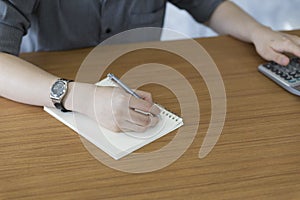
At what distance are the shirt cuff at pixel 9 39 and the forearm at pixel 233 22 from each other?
2.05 ft

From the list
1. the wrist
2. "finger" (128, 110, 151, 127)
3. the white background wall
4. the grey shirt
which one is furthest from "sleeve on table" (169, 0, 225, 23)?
the white background wall

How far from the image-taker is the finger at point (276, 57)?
4.26ft

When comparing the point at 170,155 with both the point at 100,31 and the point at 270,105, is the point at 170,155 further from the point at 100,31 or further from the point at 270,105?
the point at 100,31

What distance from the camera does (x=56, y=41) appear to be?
1468 millimetres

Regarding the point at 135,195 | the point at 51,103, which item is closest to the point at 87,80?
the point at 51,103

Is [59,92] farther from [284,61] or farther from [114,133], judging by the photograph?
[284,61]

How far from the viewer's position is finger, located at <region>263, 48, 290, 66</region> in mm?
1299

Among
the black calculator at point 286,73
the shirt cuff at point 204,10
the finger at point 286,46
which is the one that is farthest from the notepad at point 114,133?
the shirt cuff at point 204,10

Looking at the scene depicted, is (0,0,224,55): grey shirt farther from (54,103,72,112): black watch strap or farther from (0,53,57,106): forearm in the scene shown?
(54,103,72,112): black watch strap

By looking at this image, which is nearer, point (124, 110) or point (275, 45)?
point (124, 110)

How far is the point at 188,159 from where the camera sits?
3.22 feet

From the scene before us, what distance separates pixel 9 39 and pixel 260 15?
1.69m

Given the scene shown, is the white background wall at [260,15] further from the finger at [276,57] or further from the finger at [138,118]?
the finger at [138,118]

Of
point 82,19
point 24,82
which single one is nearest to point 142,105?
point 24,82
